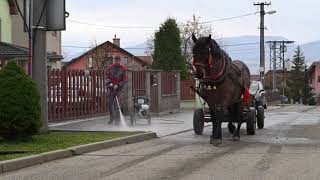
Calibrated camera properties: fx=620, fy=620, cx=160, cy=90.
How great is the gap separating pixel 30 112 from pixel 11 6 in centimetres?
2491

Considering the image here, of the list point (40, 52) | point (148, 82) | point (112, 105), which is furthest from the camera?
point (148, 82)

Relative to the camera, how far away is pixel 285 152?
11945 mm

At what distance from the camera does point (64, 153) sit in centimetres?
1156

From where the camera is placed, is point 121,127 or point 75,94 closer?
point 121,127

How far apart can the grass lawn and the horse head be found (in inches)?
107

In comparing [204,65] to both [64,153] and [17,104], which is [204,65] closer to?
[64,153]

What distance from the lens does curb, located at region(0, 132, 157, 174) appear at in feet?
33.2

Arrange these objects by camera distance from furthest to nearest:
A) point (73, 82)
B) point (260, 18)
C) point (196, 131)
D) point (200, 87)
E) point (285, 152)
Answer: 1. point (260, 18)
2. point (73, 82)
3. point (196, 131)
4. point (200, 87)
5. point (285, 152)

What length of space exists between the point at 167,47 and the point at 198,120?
2582 centimetres

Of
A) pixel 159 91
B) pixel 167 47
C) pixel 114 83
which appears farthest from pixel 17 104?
pixel 167 47

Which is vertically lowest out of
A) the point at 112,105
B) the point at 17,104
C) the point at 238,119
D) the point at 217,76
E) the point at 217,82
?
the point at 238,119

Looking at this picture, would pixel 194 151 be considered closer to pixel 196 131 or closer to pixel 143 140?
pixel 143 140

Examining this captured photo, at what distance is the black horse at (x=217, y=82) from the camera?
12586 millimetres

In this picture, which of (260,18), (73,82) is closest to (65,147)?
(73,82)
